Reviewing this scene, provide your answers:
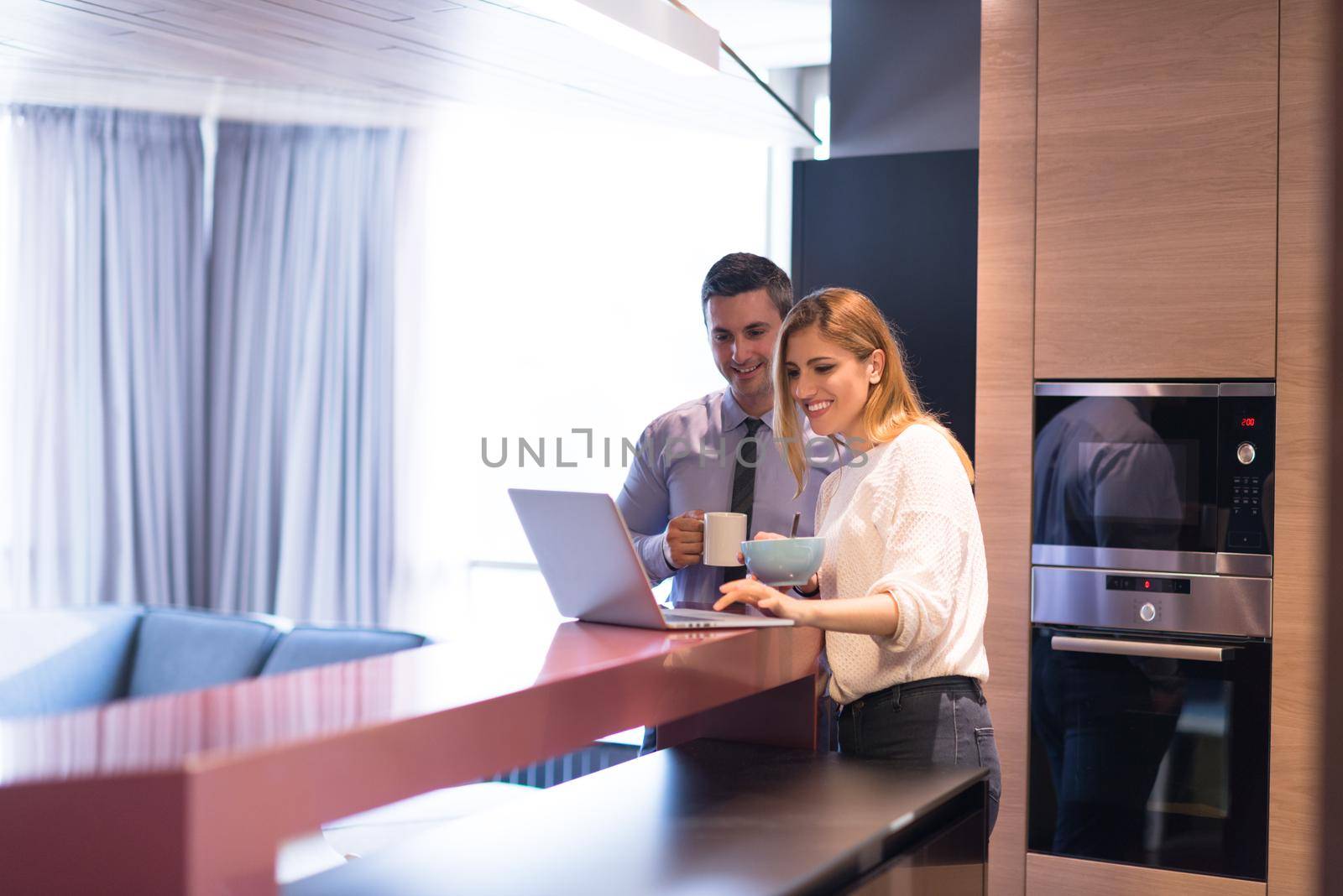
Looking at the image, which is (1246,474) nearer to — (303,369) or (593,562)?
(593,562)

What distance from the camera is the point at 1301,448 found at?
2631 mm

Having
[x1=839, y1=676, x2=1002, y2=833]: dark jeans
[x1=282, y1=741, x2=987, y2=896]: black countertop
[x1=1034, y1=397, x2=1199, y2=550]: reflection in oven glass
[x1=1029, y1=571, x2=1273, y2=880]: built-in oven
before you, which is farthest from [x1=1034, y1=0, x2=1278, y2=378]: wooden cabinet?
[x1=282, y1=741, x2=987, y2=896]: black countertop

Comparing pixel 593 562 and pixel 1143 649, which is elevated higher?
pixel 593 562

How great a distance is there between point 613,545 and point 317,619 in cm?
356

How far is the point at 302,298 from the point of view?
15.8ft

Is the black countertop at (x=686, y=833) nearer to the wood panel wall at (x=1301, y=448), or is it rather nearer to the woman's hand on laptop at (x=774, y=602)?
the woman's hand on laptop at (x=774, y=602)

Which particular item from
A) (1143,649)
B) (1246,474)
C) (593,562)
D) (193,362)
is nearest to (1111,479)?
(1246,474)

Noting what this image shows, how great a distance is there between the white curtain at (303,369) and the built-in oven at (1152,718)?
2763 millimetres

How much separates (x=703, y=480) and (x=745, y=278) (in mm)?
468

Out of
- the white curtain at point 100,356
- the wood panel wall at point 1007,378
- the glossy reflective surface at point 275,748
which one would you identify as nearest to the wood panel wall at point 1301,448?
the wood panel wall at point 1007,378


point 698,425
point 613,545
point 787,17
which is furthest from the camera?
point 787,17

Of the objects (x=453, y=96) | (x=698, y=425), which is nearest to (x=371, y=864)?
(x=698, y=425)

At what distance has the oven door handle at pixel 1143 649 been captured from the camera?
2.67 metres

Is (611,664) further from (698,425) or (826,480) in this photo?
(698,425)
